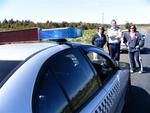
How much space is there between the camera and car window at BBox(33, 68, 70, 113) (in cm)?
269

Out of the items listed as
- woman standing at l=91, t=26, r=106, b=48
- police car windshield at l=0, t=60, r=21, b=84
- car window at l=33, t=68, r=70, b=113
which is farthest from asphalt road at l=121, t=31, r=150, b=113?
police car windshield at l=0, t=60, r=21, b=84

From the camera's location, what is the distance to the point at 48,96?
289 cm

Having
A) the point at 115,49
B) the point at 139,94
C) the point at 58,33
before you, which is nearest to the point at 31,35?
the point at 58,33

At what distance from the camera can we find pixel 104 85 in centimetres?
430

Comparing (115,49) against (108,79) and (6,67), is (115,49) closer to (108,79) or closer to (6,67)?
(108,79)

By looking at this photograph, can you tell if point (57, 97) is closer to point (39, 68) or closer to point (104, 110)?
point (39, 68)

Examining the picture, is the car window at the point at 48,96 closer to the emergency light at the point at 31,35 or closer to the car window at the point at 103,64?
the emergency light at the point at 31,35

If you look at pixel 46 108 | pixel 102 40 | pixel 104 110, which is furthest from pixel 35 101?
pixel 102 40

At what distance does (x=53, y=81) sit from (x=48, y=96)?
6.9 inches

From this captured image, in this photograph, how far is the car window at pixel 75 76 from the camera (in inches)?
126

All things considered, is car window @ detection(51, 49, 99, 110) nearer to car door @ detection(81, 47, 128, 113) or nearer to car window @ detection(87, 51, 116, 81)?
car door @ detection(81, 47, 128, 113)

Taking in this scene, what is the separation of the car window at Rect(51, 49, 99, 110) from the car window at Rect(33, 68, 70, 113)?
0.13m

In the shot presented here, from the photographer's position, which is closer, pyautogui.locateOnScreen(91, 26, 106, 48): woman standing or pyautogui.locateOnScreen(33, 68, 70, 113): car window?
pyautogui.locateOnScreen(33, 68, 70, 113): car window

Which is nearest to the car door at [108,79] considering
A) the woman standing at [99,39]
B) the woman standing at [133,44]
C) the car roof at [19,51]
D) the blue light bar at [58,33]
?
the blue light bar at [58,33]
